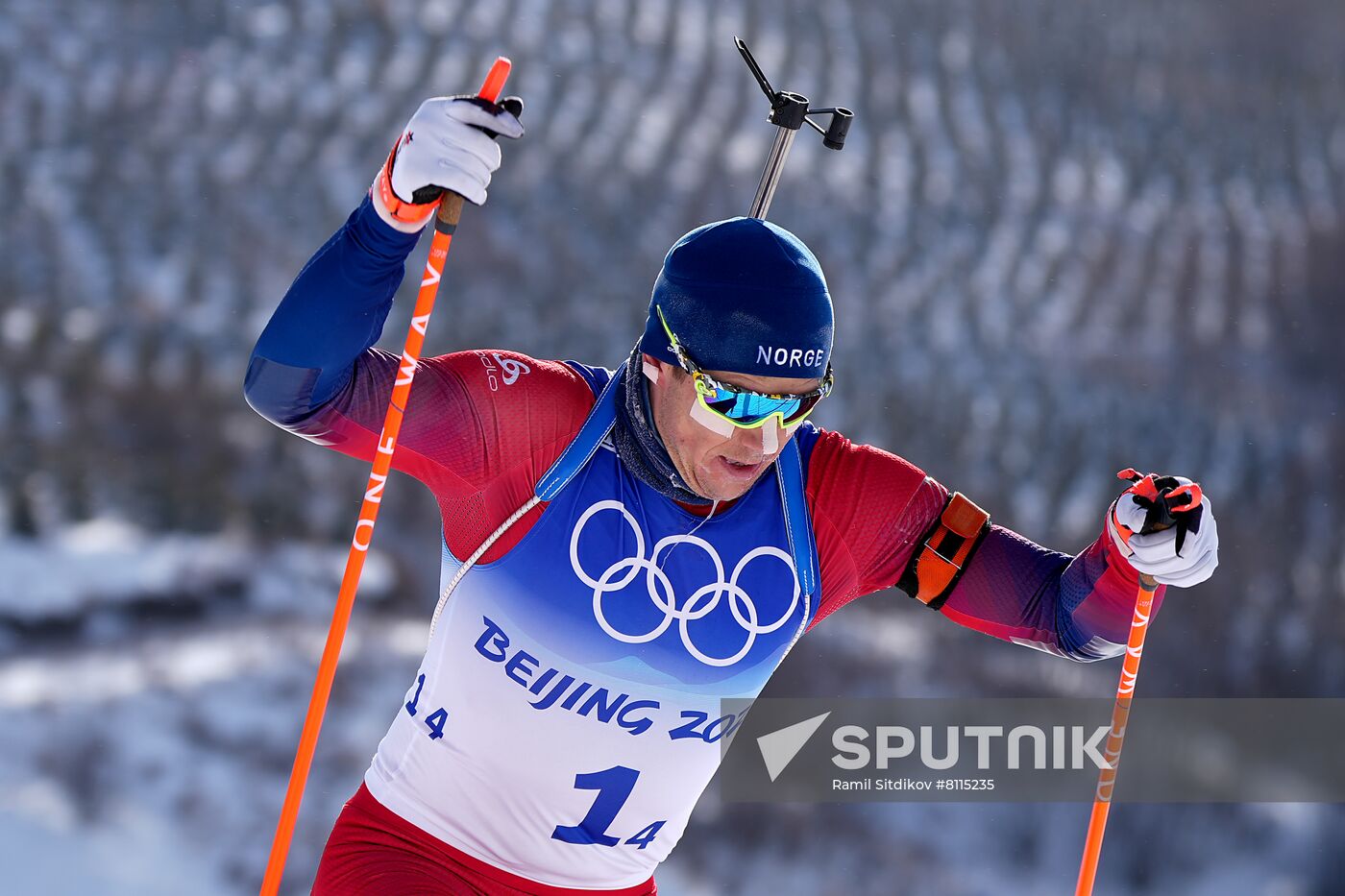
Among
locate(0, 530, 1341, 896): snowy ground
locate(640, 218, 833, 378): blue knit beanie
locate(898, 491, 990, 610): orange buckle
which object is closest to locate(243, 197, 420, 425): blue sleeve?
locate(640, 218, 833, 378): blue knit beanie

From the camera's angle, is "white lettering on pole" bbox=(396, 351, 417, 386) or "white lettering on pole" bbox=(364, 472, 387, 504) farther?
"white lettering on pole" bbox=(364, 472, 387, 504)

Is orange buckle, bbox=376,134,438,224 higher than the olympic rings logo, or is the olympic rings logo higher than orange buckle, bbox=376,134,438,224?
orange buckle, bbox=376,134,438,224

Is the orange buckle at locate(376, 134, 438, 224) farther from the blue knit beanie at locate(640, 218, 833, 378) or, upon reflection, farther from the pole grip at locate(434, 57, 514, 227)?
the blue knit beanie at locate(640, 218, 833, 378)

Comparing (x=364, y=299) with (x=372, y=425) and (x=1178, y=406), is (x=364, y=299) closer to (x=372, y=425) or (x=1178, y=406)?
(x=372, y=425)

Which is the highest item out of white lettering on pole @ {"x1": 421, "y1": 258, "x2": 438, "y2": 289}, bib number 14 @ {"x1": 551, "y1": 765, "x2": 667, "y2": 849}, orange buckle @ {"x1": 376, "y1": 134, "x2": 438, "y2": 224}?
orange buckle @ {"x1": 376, "y1": 134, "x2": 438, "y2": 224}

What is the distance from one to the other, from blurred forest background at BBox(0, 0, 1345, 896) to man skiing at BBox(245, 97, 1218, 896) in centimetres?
197

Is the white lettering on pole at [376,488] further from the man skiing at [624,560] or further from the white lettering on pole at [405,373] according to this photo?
the white lettering on pole at [405,373]

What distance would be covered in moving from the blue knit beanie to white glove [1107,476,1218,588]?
18.3 inches

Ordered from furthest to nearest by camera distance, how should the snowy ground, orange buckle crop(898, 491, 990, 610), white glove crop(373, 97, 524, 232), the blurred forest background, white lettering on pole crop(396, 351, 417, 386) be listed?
the blurred forest background, the snowy ground, orange buckle crop(898, 491, 990, 610), white lettering on pole crop(396, 351, 417, 386), white glove crop(373, 97, 524, 232)

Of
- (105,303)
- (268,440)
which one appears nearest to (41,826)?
(268,440)

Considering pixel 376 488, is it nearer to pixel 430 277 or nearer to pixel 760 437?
pixel 430 277

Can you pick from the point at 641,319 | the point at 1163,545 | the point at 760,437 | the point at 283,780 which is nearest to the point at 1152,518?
the point at 1163,545

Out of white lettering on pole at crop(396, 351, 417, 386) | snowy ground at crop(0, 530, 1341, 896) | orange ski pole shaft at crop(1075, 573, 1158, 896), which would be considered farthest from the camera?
snowy ground at crop(0, 530, 1341, 896)

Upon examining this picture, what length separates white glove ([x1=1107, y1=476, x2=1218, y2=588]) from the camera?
1.97 metres
